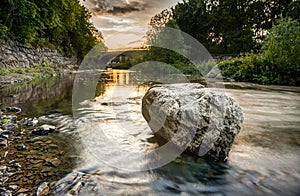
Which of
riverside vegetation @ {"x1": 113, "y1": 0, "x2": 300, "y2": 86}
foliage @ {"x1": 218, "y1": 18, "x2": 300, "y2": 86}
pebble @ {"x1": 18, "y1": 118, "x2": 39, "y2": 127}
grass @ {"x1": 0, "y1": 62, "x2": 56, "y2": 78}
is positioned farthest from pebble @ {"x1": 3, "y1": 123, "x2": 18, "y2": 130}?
riverside vegetation @ {"x1": 113, "y1": 0, "x2": 300, "y2": 86}

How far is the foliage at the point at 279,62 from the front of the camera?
1559 centimetres

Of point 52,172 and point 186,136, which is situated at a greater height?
point 186,136

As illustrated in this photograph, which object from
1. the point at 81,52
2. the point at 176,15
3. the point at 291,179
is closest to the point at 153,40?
the point at 176,15

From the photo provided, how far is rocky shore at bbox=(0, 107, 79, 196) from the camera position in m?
2.44

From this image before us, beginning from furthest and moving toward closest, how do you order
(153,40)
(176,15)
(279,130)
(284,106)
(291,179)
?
(176,15) < (153,40) < (284,106) < (279,130) < (291,179)

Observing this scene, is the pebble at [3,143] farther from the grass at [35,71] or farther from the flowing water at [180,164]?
the grass at [35,71]

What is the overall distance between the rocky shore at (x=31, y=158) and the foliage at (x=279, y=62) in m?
16.6

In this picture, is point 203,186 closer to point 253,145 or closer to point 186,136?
point 186,136

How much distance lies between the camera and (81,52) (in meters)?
45.0

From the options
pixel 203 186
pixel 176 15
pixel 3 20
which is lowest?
pixel 203 186

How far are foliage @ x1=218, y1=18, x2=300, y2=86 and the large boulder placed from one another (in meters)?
14.8

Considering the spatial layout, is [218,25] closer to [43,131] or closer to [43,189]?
[43,131]

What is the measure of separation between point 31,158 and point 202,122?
2.59 m

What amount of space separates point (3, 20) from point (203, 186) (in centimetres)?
2110
